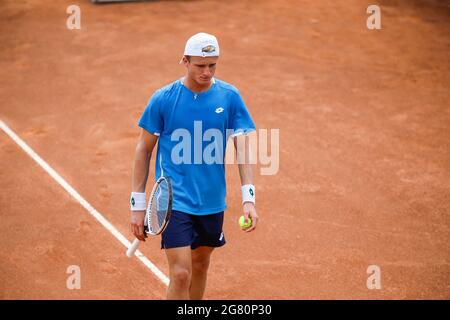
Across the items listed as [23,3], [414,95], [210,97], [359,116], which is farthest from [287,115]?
[23,3]

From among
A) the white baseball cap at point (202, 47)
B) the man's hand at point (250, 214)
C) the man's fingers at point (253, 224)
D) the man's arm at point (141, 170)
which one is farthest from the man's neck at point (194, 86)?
the man's fingers at point (253, 224)

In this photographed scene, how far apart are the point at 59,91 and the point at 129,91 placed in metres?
1.11

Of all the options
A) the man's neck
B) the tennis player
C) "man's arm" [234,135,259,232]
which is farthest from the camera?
"man's arm" [234,135,259,232]

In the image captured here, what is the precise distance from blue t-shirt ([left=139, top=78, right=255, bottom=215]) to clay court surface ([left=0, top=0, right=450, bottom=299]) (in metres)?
1.62

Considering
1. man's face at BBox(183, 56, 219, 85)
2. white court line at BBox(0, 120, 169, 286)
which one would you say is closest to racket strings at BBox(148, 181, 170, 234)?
man's face at BBox(183, 56, 219, 85)

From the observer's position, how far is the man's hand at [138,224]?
4609mm

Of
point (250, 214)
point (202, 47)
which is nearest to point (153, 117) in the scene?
point (202, 47)

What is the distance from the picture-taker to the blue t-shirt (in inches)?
178

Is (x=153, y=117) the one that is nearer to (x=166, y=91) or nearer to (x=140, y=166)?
(x=166, y=91)

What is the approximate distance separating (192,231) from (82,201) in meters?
3.04

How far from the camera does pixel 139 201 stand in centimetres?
Answer: 464

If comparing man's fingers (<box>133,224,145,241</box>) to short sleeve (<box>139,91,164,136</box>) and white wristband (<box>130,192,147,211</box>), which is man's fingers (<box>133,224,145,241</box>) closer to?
white wristband (<box>130,192,147,211</box>)

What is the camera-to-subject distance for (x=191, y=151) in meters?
4.55

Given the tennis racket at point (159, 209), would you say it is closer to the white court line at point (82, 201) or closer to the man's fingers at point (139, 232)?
the man's fingers at point (139, 232)
